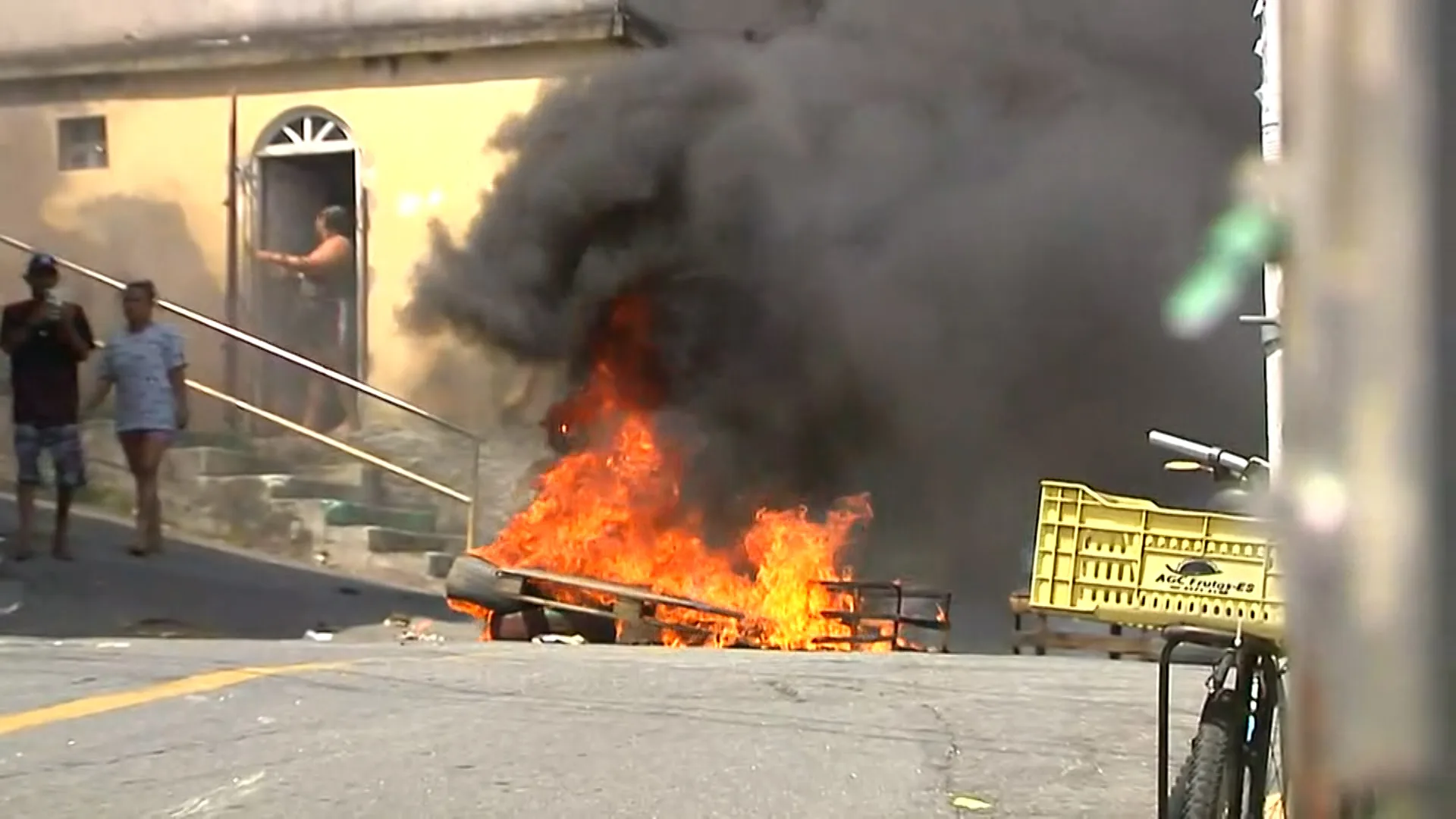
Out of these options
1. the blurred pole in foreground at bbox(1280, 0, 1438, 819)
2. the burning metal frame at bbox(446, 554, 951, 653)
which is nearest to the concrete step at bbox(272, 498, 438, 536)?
the burning metal frame at bbox(446, 554, 951, 653)

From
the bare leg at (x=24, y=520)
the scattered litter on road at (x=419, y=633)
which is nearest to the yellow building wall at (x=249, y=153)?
the bare leg at (x=24, y=520)

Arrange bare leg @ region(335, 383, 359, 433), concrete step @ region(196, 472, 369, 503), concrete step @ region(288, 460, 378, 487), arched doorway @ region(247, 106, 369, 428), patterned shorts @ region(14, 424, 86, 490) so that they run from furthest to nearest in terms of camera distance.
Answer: arched doorway @ region(247, 106, 369, 428), bare leg @ region(335, 383, 359, 433), concrete step @ region(288, 460, 378, 487), concrete step @ region(196, 472, 369, 503), patterned shorts @ region(14, 424, 86, 490)

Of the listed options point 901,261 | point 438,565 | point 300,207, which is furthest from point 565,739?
point 300,207

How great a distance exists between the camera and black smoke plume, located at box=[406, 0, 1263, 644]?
14.3 m

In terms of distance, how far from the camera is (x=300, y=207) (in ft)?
53.3

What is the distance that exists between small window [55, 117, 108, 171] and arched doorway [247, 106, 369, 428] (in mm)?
1472

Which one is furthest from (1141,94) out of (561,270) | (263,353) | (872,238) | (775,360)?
(263,353)

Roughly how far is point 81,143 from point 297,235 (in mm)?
2079

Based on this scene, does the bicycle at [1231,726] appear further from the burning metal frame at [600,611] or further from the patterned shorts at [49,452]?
the patterned shorts at [49,452]

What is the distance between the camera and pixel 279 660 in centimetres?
822

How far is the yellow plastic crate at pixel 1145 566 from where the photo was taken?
12.3 ft

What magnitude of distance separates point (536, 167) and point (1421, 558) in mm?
13795

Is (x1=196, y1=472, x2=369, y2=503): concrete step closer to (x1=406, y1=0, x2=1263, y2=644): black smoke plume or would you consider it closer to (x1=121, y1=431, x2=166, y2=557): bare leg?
(x1=121, y1=431, x2=166, y2=557): bare leg

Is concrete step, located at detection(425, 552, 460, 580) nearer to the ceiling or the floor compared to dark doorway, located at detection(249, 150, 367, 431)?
nearer to the floor
